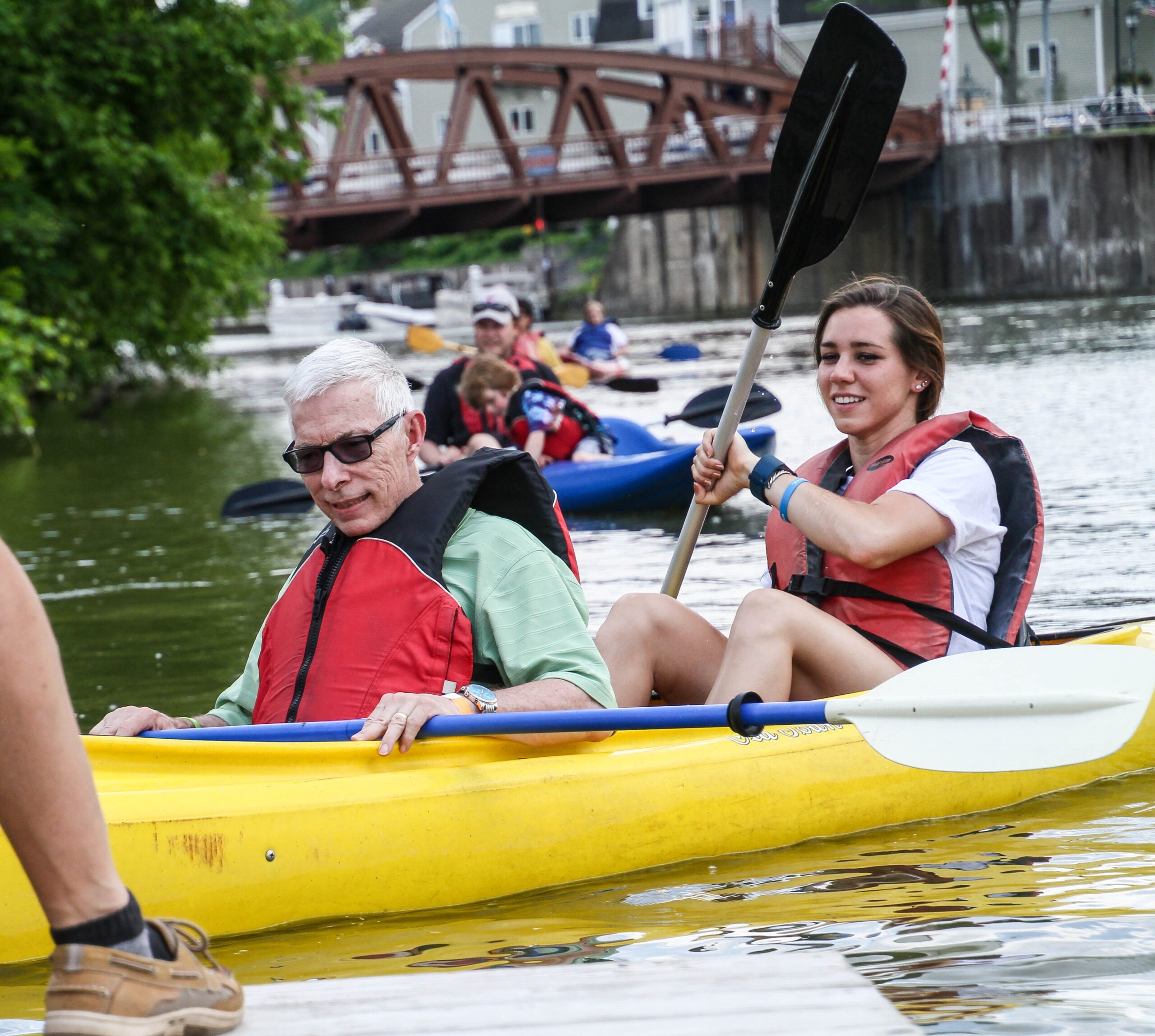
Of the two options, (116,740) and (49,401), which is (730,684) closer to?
(116,740)

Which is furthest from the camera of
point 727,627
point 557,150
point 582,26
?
point 582,26

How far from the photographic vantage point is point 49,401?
20.5 metres

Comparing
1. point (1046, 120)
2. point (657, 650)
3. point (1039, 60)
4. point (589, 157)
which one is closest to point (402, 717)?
point (657, 650)

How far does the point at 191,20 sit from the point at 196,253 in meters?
2.19

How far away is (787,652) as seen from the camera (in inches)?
133

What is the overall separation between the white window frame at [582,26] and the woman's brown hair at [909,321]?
55.8 m

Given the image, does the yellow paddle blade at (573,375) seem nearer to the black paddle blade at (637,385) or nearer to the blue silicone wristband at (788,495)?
the black paddle blade at (637,385)

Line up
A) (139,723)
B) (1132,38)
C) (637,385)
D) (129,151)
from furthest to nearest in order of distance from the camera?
1. (1132,38)
2. (129,151)
3. (637,385)
4. (139,723)

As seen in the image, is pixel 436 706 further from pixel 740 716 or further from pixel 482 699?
pixel 740 716

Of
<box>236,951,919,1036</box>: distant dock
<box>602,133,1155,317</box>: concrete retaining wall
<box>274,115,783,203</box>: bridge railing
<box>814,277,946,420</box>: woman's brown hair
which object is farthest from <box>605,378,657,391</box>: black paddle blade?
<box>274,115,783,203</box>: bridge railing

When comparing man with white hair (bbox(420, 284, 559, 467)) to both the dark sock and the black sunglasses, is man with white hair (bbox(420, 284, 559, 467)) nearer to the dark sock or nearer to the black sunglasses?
the black sunglasses

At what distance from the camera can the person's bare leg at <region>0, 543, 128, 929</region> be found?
1658mm

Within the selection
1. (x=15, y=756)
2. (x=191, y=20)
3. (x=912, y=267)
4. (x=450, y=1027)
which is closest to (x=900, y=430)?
(x=450, y=1027)

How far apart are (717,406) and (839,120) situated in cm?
204
